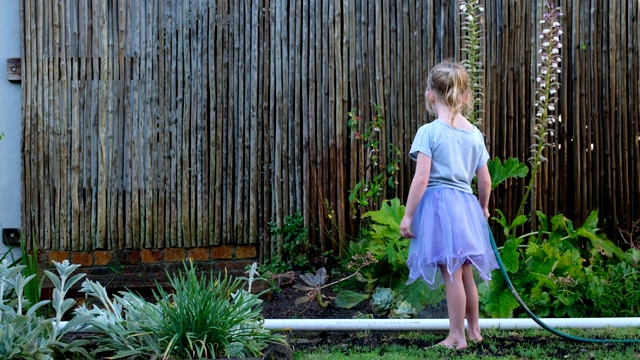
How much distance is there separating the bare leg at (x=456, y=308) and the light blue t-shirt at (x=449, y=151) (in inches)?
17.7

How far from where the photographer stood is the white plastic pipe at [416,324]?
13.3 feet

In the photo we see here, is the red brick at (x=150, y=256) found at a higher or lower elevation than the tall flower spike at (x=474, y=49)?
lower

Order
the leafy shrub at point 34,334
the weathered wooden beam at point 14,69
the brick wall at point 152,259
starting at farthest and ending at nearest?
the weathered wooden beam at point 14,69
the brick wall at point 152,259
the leafy shrub at point 34,334

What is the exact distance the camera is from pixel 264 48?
5.55 meters

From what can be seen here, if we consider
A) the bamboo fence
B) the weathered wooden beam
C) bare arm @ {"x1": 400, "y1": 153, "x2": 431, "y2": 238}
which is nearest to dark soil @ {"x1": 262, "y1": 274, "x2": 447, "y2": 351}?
the bamboo fence

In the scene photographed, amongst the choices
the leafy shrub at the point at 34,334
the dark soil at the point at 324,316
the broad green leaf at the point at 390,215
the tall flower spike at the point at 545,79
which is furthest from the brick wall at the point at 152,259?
the leafy shrub at the point at 34,334

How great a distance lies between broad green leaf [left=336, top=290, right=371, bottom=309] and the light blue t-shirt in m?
1.13

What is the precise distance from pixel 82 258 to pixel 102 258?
0.50ft

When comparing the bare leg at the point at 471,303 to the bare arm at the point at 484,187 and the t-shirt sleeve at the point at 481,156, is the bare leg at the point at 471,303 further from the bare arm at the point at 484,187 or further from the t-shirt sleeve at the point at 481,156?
the t-shirt sleeve at the point at 481,156

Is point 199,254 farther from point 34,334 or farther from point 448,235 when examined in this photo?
point 34,334

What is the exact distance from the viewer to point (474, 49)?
17.3 ft

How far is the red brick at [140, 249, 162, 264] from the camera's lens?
5.61 m

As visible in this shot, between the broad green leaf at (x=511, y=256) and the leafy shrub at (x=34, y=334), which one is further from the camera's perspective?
the broad green leaf at (x=511, y=256)

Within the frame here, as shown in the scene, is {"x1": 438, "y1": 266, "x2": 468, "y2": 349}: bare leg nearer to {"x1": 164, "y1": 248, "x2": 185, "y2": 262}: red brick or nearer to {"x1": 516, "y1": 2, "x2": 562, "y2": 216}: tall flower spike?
{"x1": 516, "y1": 2, "x2": 562, "y2": 216}: tall flower spike
